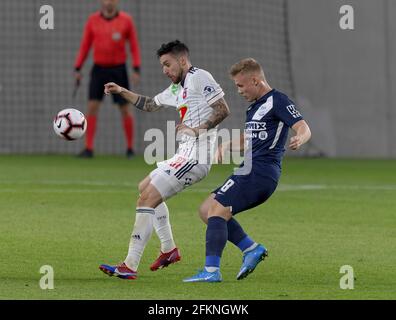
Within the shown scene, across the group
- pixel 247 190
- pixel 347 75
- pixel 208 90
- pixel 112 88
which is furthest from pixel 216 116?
pixel 347 75

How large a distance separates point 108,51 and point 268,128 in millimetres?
11028

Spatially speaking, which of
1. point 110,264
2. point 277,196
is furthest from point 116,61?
point 110,264

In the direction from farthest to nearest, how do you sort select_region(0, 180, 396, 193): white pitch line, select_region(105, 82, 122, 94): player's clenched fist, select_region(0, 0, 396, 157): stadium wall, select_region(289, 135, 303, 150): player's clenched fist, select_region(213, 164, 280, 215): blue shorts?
select_region(0, 0, 396, 157): stadium wall
select_region(0, 180, 396, 193): white pitch line
select_region(105, 82, 122, 94): player's clenched fist
select_region(213, 164, 280, 215): blue shorts
select_region(289, 135, 303, 150): player's clenched fist

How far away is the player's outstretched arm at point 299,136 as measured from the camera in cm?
778

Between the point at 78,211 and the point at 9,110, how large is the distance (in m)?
9.34

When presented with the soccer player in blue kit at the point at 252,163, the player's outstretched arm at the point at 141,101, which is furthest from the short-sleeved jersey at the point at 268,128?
the player's outstretched arm at the point at 141,101

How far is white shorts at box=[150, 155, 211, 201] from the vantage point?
8.81 metres

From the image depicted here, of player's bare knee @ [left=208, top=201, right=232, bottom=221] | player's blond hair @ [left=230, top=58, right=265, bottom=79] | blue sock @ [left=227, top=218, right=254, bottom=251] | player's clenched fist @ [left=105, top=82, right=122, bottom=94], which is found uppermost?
player's blond hair @ [left=230, top=58, right=265, bottom=79]

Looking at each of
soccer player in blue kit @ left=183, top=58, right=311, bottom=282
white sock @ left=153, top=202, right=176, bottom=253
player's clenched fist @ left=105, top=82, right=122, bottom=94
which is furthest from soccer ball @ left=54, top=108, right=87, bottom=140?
soccer player in blue kit @ left=183, top=58, right=311, bottom=282

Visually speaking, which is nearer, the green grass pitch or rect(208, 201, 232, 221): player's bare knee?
the green grass pitch

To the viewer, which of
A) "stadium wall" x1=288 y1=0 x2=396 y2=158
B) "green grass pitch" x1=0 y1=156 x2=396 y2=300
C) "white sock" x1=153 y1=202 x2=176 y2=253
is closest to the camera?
"green grass pitch" x1=0 y1=156 x2=396 y2=300

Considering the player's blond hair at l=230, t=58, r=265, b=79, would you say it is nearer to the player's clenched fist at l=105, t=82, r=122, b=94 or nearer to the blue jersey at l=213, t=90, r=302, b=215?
the blue jersey at l=213, t=90, r=302, b=215

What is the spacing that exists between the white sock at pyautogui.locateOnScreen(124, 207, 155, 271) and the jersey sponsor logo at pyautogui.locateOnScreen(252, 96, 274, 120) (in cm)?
107

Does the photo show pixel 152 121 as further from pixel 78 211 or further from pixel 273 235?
pixel 273 235
